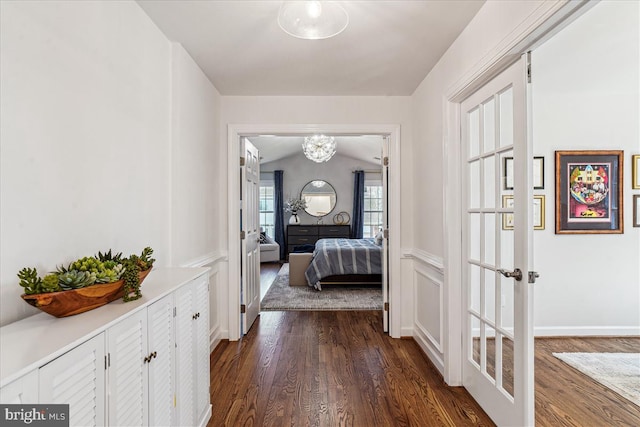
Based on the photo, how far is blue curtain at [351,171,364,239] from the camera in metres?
8.55

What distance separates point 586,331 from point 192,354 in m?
3.58

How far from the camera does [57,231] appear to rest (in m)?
1.25

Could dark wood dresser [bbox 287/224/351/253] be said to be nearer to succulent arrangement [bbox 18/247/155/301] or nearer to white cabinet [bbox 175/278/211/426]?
white cabinet [bbox 175/278/211/426]

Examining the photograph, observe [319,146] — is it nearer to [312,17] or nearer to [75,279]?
[312,17]

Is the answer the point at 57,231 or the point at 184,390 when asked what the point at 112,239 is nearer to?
the point at 57,231

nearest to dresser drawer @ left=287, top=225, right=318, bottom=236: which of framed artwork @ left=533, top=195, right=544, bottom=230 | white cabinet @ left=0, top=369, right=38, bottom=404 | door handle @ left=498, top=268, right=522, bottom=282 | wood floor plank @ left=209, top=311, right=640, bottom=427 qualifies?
wood floor plank @ left=209, top=311, right=640, bottom=427

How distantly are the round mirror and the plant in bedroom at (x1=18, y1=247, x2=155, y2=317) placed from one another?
24.7 feet

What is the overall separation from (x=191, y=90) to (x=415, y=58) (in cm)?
174

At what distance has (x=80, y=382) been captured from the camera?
875 mm

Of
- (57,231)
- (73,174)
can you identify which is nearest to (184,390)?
(57,231)

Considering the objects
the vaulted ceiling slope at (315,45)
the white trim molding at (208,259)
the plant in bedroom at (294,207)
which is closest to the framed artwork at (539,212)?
the vaulted ceiling slope at (315,45)

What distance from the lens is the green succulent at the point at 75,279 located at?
3.26ft

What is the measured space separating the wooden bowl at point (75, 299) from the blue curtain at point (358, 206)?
7.57 meters

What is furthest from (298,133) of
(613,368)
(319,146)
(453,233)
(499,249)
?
(613,368)
